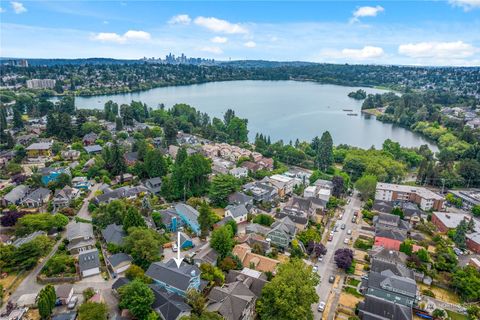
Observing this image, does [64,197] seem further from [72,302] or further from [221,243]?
[221,243]

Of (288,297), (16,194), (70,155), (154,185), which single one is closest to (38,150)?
(70,155)

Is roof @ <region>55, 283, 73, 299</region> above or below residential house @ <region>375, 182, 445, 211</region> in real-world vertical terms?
below

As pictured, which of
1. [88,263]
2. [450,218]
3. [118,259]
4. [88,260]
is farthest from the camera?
[450,218]

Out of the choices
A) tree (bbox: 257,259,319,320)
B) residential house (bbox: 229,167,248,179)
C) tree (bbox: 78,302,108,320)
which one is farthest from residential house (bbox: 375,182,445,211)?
tree (bbox: 78,302,108,320)

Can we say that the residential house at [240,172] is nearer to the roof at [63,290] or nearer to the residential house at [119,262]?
the residential house at [119,262]

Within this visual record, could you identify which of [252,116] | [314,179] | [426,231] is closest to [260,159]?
[314,179]

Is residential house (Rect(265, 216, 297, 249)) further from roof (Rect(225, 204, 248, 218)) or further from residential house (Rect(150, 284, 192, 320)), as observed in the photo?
residential house (Rect(150, 284, 192, 320))
